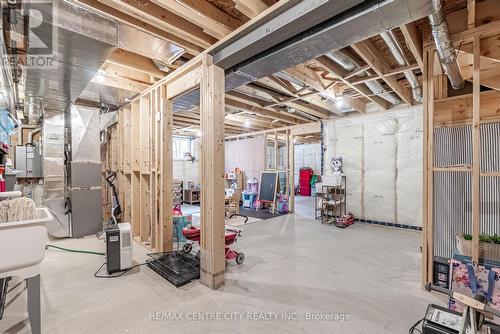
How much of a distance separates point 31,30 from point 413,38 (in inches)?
146

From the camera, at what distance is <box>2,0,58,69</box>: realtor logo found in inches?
68.4

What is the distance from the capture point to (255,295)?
2.40m

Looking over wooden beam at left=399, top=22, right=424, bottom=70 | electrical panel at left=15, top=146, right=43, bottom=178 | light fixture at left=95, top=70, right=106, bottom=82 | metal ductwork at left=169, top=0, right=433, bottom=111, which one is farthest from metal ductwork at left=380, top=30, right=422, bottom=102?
electrical panel at left=15, top=146, right=43, bottom=178

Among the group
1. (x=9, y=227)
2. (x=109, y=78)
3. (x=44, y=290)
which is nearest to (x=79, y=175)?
(x=109, y=78)

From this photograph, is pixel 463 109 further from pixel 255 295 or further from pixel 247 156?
pixel 247 156

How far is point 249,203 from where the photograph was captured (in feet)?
25.4

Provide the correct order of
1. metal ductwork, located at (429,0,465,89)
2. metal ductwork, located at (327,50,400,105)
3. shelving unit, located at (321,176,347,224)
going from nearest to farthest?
metal ductwork, located at (429,0,465,89), metal ductwork, located at (327,50,400,105), shelving unit, located at (321,176,347,224)

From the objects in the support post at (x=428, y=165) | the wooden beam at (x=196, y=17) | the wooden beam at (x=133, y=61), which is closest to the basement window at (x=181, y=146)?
the wooden beam at (x=133, y=61)

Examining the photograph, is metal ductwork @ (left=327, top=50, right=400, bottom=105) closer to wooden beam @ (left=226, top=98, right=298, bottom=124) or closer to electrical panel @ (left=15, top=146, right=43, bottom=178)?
wooden beam @ (left=226, top=98, right=298, bottom=124)

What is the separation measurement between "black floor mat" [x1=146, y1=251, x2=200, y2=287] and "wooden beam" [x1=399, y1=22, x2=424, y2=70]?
351 centimetres

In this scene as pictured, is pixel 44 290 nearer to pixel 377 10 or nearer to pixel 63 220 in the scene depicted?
pixel 63 220

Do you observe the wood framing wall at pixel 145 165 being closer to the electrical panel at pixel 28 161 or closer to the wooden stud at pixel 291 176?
the electrical panel at pixel 28 161

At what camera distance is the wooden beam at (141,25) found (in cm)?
227

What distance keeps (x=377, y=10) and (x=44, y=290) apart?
4005 millimetres
